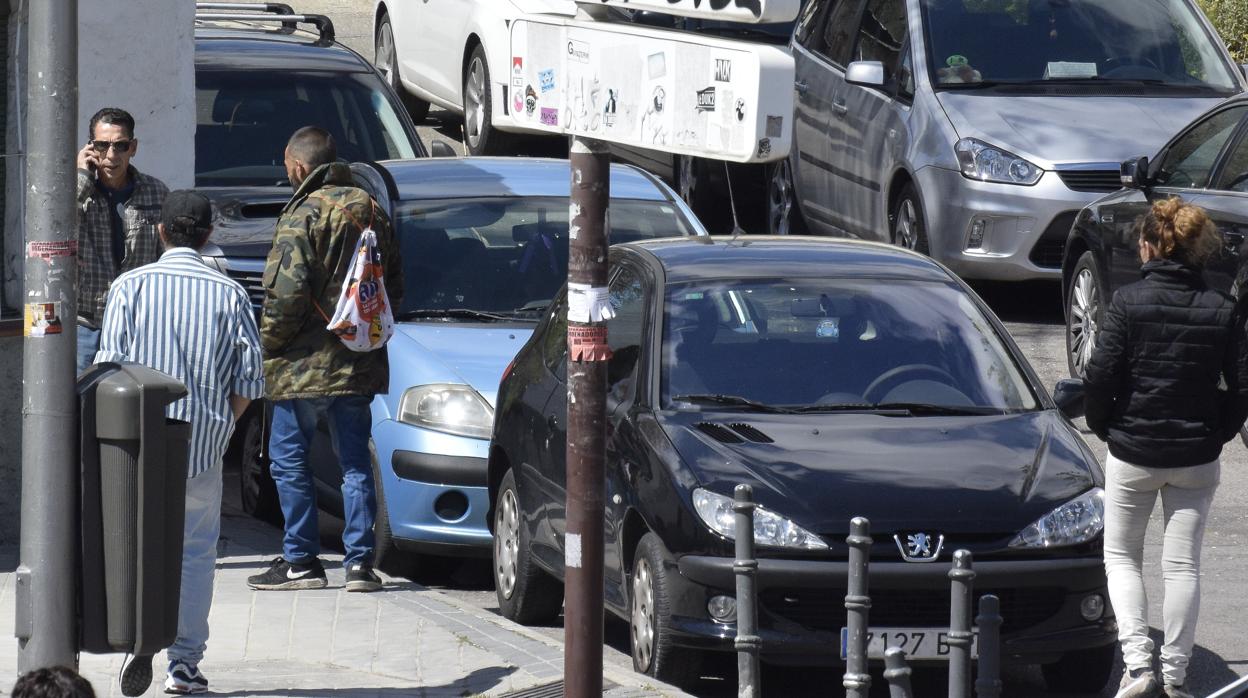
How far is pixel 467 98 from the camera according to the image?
1630cm

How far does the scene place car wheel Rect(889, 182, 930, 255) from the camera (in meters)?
12.7

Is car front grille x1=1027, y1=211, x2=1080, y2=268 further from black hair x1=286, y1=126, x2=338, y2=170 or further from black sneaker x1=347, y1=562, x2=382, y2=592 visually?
black sneaker x1=347, y1=562, x2=382, y2=592

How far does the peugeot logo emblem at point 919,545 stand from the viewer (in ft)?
21.5

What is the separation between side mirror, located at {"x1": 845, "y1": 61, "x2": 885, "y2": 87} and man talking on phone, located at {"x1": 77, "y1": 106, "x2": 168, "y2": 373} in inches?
209

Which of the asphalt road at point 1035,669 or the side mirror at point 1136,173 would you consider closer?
the asphalt road at point 1035,669

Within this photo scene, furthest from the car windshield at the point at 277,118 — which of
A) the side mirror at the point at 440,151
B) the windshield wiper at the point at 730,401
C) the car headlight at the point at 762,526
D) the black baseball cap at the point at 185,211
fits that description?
the car headlight at the point at 762,526

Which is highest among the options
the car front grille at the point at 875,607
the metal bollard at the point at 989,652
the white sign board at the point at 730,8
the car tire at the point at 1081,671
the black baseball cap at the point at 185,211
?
the white sign board at the point at 730,8

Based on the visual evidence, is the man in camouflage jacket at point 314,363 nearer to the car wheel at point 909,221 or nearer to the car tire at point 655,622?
the car tire at point 655,622

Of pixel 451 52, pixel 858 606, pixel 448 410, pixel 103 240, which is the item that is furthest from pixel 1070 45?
pixel 858 606

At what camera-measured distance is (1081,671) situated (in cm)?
708

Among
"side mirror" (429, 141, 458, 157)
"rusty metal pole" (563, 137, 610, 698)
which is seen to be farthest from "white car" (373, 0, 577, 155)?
"rusty metal pole" (563, 137, 610, 698)

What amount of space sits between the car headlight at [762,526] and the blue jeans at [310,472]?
2.05 m

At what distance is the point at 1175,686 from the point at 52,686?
4350mm

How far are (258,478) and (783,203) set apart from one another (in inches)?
235
